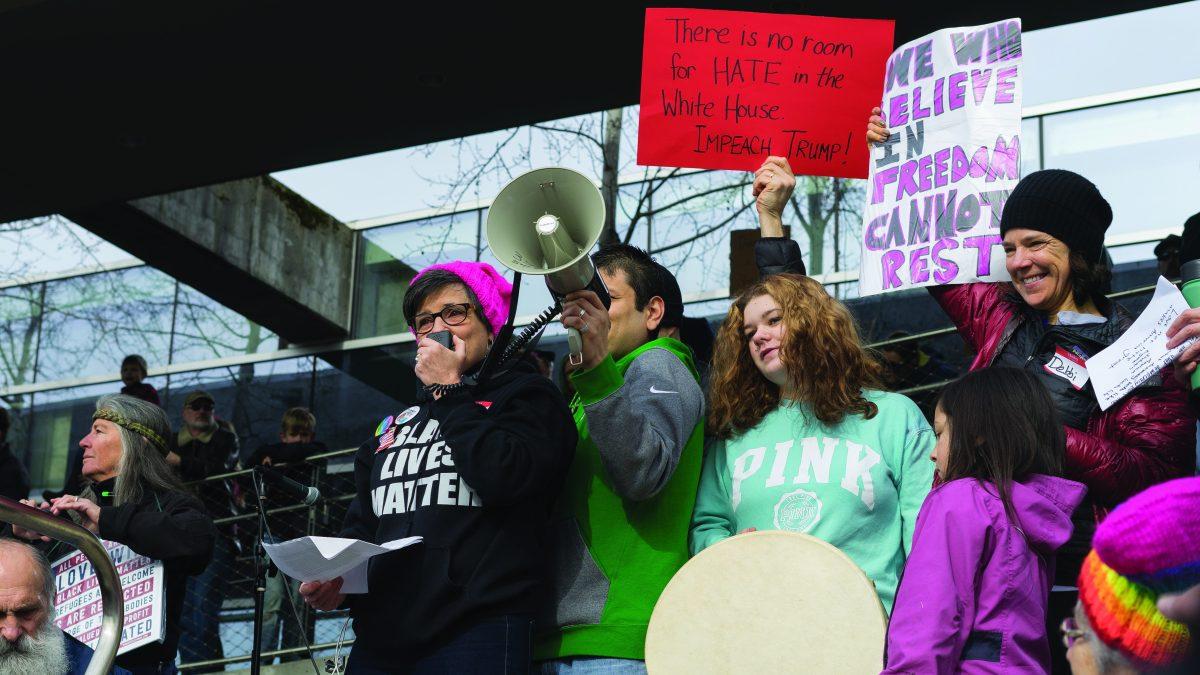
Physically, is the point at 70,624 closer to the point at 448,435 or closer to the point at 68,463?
the point at 448,435

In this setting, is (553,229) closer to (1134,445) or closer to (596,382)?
(596,382)

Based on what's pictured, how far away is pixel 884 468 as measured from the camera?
11.8ft

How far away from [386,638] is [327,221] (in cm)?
1009

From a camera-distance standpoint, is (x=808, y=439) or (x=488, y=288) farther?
(x=488, y=288)

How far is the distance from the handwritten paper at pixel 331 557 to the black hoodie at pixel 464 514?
53 millimetres

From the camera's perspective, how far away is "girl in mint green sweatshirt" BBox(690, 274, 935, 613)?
140 inches

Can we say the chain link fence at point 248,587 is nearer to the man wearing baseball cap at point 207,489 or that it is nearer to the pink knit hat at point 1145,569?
the man wearing baseball cap at point 207,489

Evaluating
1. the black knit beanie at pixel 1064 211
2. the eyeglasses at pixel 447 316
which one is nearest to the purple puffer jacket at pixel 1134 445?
the black knit beanie at pixel 1064 211

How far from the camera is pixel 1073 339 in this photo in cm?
377

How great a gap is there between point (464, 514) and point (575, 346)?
0.50 metres

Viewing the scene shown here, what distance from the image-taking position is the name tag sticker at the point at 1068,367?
12.2 ft

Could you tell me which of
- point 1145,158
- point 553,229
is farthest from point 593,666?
point 1145,158

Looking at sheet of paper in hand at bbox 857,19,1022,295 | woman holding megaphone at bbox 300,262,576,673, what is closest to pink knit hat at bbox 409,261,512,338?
woman holding megaphone at bbox 300,262,576,673

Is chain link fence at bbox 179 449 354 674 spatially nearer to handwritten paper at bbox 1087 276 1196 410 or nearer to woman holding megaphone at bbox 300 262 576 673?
woman holding megaphone at bbox 300 262 576 673
